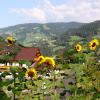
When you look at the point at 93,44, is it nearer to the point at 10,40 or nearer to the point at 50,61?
the point at 50,61

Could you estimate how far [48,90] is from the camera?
6.97 metres

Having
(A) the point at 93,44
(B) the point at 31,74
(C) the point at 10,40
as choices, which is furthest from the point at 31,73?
(A) the point at 93,44

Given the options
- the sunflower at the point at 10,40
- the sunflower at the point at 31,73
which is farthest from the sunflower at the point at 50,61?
the sunflower at the point at 10,40

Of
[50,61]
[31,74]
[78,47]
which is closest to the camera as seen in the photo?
[50,61]

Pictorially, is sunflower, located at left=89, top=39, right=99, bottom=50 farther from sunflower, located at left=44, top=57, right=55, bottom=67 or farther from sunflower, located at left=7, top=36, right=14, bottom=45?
sunflower, located at left=7, top=36, right=14, bottom=45

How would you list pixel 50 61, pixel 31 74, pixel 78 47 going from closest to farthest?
pixel 50 61 → pixel 31 74 → pixel 78 47

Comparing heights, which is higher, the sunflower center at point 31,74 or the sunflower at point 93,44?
the sunflower at point 93,44

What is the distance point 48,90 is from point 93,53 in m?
1.12

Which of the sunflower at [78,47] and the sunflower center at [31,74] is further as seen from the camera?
the sunflower at [78,47]

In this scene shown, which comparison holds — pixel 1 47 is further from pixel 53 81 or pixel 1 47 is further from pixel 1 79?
pixel 53 81

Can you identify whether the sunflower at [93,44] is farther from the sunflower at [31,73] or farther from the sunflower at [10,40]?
the sunflower at [10,40]

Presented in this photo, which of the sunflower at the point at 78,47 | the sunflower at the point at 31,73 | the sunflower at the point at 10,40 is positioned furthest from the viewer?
the sunflower at the point at 78,47

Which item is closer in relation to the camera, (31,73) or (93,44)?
(31,73)

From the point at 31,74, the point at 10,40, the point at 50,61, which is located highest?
the point at 10,40
